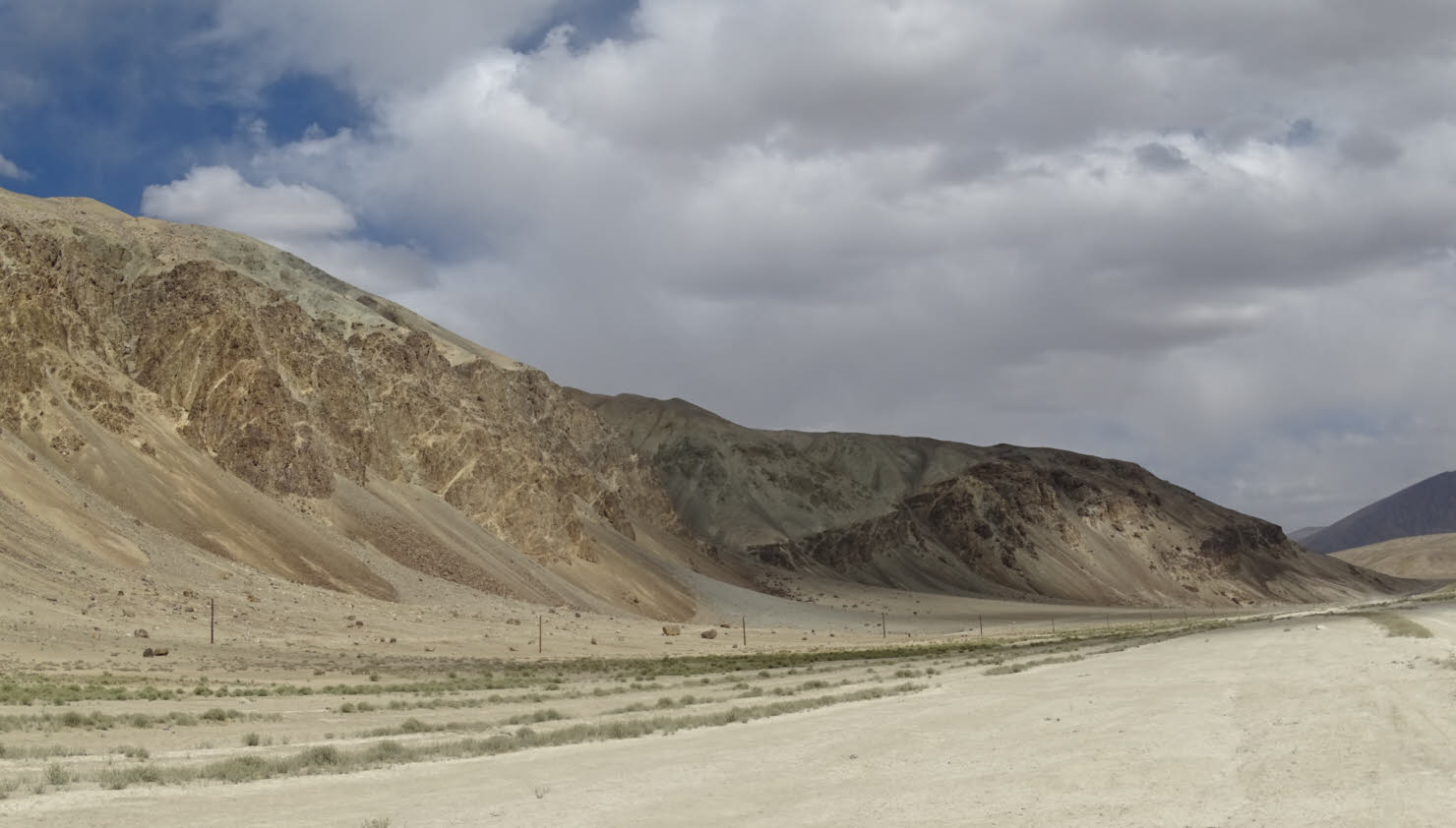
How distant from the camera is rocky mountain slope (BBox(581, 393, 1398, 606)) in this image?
557 feet

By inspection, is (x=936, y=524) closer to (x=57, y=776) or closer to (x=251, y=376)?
(x=251, y=376)

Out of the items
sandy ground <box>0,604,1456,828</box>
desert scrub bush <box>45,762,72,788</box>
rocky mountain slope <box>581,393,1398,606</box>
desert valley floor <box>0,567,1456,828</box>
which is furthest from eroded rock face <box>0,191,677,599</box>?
rocky mountain slope <box>581,393,1398,606</box>

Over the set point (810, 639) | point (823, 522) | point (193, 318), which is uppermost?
point (193, 318)

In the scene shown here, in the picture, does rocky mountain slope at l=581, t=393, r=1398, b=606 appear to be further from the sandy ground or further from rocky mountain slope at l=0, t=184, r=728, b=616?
the sandy ground

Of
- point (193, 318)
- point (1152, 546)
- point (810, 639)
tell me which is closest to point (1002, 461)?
point (1152, 546)

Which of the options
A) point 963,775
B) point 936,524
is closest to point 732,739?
point 963,775

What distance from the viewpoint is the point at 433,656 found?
167ft

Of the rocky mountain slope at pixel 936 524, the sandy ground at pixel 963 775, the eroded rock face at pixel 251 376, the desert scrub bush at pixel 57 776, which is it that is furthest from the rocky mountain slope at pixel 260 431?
the rocky mountain slope at pixel 936 524

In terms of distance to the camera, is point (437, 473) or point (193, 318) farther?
point (437, 473)

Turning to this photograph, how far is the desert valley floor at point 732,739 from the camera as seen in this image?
14227 millimetres

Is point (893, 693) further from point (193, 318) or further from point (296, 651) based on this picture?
point (193, 318)

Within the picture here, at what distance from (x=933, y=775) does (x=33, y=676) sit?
28.3 meters

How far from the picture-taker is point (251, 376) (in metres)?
80.8

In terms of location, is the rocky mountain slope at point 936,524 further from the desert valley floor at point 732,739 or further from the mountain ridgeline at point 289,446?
the desert valley floor at point 732,739
